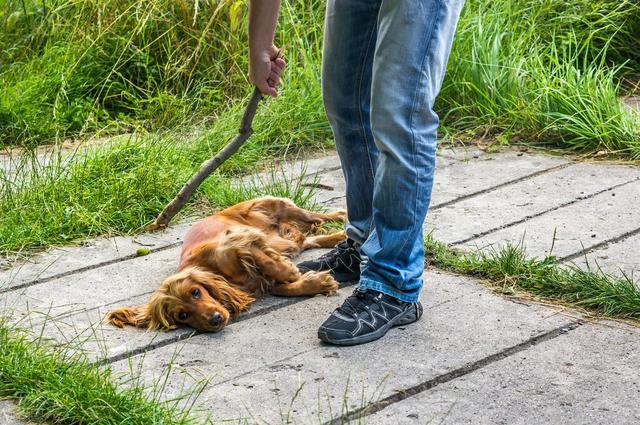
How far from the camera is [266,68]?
375cm

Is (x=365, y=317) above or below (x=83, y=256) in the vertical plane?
above

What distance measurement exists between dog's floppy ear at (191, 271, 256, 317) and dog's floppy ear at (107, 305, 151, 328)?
0.22m

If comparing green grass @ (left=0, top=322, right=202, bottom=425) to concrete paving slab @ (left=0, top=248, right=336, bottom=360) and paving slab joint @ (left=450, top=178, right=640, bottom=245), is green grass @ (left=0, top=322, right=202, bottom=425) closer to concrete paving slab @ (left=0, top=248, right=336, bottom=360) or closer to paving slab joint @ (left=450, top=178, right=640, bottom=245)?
concrete paving slab @ (left=0, top=248, right=336, bottom=360)

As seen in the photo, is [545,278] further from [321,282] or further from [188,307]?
[188,307]

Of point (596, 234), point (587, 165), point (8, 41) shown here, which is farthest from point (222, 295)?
point (8, 41)

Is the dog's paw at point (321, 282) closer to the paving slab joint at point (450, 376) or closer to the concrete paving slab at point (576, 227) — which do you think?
the concrete paving slab at point (576, 227)

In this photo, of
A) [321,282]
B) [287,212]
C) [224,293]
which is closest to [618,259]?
[321,282]

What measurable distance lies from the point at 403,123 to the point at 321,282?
32.8 inches

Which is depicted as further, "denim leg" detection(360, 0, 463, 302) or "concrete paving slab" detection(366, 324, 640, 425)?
"denim leg" detection(360, 0, 463, 302)

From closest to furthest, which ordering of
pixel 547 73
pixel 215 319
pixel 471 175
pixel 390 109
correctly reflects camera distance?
pixel 390 109
pixel 215 319
pixel 471 175
pixel 547 73

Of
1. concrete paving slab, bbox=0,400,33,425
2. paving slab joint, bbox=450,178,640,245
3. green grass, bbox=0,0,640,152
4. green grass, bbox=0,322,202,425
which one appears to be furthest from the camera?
green grass, bbox=0,0,640,152

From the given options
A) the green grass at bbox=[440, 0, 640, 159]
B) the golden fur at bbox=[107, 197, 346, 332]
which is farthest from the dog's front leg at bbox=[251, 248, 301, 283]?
the green grass at bbox=[440, 0, 640, 159]

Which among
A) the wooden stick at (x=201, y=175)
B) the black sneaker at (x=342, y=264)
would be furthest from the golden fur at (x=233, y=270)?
the wooden stick at (x=201, y=175)

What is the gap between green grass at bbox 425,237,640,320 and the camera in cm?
390
